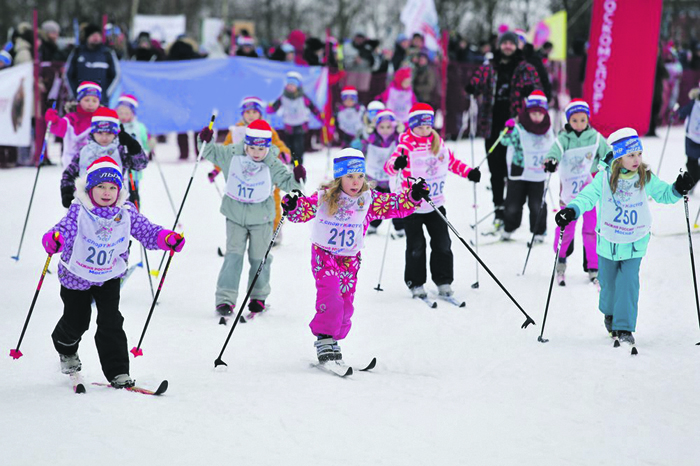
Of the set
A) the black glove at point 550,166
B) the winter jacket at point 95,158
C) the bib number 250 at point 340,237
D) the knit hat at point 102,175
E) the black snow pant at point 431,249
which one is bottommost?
the black snow pant at point 431,249

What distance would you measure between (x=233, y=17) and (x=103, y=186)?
42277mm

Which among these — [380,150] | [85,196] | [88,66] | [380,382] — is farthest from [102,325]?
[88,66]

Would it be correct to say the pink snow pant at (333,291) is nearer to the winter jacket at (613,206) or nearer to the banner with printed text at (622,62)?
the winter jacket at (613,206)

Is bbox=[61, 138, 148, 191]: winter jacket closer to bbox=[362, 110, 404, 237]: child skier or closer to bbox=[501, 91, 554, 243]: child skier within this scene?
bbox=[362, 110, 404, 237]: child skier

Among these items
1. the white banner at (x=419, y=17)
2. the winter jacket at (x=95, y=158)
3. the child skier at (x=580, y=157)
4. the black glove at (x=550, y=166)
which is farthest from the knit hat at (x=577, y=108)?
the white banner at (x=419, y=17)

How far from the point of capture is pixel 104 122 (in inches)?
289

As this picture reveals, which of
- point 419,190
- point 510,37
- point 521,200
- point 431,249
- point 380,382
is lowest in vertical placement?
point 380,382

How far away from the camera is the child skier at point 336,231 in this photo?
5723 millimetres

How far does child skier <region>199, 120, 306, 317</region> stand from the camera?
7.01 metres

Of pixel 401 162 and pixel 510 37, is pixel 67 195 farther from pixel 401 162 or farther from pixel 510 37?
pixel 510 37

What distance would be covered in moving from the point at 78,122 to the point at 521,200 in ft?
15.0

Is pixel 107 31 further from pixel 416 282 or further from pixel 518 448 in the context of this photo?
pixel 518 448

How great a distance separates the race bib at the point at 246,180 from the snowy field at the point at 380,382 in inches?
38.8

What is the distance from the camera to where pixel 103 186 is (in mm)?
5160
